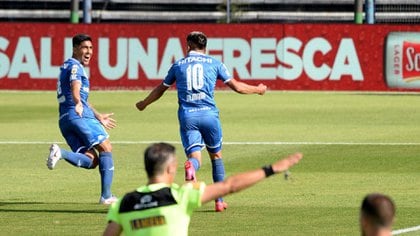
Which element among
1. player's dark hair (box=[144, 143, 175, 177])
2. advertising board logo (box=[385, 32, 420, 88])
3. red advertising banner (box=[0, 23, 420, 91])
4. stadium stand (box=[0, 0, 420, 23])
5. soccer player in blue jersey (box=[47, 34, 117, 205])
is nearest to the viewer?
player's dark hair (box=[144, 143, 175, 177])

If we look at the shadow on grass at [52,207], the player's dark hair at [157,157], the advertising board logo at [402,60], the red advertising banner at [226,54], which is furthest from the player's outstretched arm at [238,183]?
the red advertising banner at [226,54]

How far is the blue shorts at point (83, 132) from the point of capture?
15.1 meters

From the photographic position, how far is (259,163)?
785 inches

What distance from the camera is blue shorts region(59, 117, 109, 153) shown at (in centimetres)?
1514

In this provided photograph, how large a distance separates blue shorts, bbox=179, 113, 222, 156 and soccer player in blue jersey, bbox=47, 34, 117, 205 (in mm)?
1155

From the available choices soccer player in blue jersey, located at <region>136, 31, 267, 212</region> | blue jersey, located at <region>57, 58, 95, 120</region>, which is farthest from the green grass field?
blue jersey, located at <region>57, 58, 95, 120</region>

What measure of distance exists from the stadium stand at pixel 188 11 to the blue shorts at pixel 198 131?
3388 cm

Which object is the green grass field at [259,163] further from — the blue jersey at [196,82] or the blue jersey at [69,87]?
the blue jersey at [196,82]

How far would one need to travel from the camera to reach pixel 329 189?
16.6m

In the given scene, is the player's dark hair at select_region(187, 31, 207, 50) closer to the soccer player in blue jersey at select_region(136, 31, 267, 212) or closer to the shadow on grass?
the soccer player in blue jersey at select_region(136, 31, 267, 212)

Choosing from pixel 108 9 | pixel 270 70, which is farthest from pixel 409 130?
pixel 108 9

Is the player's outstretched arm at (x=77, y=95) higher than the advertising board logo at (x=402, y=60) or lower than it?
lower

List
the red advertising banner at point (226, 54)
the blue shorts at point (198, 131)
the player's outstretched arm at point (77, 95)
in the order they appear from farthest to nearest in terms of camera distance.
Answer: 1. the red advertising banner at point (226, 54)
2. the player's outstretched arm at point (77, 95)
3. the blue shorts at point (198, 131)

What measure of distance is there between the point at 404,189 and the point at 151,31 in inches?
934
